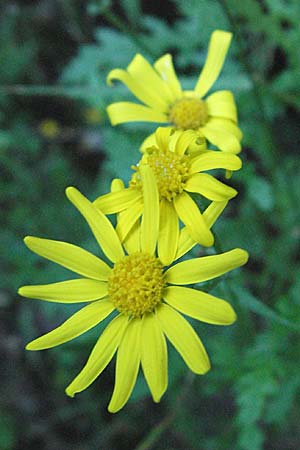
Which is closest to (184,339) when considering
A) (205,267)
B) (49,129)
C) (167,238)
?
(205,267)

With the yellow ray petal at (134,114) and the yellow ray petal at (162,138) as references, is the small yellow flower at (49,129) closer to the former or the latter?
the yellow ray petal at (134,114)

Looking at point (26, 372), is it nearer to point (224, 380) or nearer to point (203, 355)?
point (224, 380)

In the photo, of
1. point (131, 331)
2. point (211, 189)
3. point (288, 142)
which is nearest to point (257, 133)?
point (288, 142)

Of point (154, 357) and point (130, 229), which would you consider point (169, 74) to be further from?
point (154, 357)

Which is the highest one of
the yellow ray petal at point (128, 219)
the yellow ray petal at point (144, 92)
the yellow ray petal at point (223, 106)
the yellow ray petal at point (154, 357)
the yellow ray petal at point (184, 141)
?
the yellow ray petal at point (144, 92)

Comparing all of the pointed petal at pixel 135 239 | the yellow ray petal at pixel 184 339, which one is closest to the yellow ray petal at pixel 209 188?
the pointed petal at pixel 135 239

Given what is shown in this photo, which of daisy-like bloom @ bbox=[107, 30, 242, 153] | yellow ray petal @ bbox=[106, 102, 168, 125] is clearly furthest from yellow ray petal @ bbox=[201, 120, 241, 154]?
yellow ray petal @ bbox=[106, 102, 168, 125]

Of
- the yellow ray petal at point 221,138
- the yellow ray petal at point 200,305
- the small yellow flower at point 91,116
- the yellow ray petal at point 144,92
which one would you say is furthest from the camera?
the small yellow flower at point 91,116

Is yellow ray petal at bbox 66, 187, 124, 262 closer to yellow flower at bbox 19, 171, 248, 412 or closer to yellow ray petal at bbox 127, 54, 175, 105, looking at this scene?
yellow flower at bbox 19, 171, 248, 412
